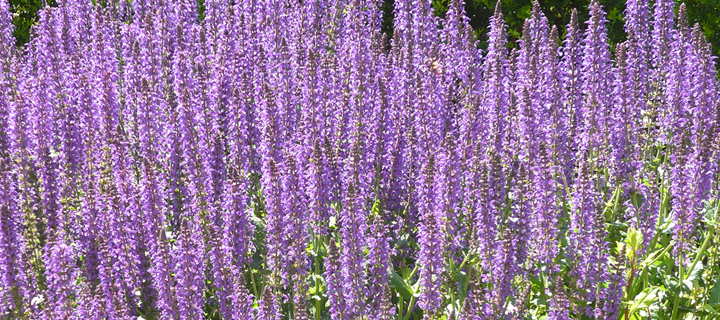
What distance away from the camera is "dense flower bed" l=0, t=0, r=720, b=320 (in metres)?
4.73

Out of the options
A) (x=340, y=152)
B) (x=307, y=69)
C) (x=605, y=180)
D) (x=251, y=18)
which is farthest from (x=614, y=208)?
(x=251, y=18)

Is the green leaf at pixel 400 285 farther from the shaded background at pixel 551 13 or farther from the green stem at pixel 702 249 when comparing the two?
the shaded background at pixel 551 13

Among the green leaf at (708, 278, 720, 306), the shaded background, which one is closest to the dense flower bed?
the green leaf at (708, 278, 720, 306)

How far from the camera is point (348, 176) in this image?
5637mm

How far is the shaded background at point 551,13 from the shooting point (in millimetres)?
11727

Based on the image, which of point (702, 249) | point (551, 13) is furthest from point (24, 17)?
point (702, 249)

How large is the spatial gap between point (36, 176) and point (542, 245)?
3698mm

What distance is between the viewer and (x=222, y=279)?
187 inches

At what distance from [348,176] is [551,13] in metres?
8.34

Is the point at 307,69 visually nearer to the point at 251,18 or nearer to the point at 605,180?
the point at 251,18

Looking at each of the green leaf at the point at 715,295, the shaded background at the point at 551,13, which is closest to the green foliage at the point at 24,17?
the shaded background at the point at 551,13

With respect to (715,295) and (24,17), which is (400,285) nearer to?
(715,295)

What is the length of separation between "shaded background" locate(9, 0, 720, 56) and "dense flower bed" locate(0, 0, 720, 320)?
4.43m

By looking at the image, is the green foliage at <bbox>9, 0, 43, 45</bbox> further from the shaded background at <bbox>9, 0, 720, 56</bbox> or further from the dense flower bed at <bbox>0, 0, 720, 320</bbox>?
the dense flower bed at <bbox>0, 0, 720, 320</bbox>
